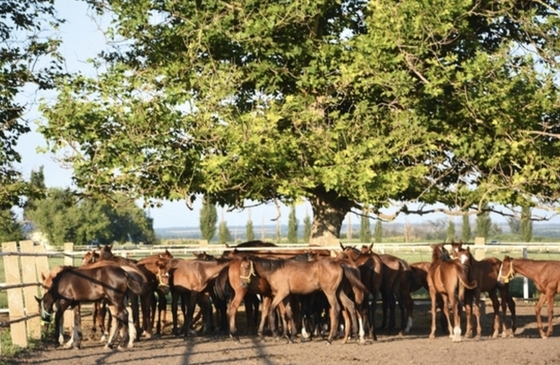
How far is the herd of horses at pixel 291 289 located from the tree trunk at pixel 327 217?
13.8 feet

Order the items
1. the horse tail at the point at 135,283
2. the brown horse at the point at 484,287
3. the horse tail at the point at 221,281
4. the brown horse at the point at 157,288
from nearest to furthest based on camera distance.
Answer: the horse tail at the point at 135,283, the brown horse at the point at 484,287, the horse tail at the point at 221,281, the brown horse at the point at 157,288

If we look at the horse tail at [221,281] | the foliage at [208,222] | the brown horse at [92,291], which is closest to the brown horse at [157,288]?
the horse tail at [221,281]

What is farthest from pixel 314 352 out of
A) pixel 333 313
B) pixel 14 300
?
pixel 14 300

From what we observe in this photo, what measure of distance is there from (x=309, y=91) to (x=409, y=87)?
303 centimetres

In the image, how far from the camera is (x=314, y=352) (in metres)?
15.7

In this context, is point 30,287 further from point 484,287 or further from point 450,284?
point 484,287

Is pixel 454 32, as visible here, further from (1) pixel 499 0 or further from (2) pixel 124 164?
(2) pixel 124 164

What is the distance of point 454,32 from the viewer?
2125 centimetres

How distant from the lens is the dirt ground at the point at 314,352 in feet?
47.2

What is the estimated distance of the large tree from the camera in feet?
68.0

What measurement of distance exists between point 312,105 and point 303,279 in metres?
6.52

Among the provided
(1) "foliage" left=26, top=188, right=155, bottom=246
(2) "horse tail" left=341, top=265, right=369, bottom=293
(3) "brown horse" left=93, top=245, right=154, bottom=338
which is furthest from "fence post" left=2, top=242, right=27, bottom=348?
(1) "foliage" left=26, top=188, right=155, bottom=246

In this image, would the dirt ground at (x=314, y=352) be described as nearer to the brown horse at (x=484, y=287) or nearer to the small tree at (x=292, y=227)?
the brown horse at (x=484, y=287)

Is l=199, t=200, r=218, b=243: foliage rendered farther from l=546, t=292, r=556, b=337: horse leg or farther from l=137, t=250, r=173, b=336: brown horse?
l=546, t=292, r=556, b=337: horse leg
